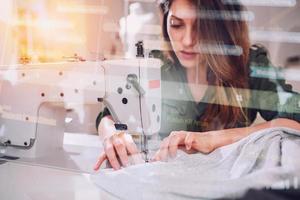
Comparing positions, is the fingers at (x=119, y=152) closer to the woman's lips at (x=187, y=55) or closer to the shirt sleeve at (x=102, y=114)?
the shirt sleeve at (x=102, y=114)

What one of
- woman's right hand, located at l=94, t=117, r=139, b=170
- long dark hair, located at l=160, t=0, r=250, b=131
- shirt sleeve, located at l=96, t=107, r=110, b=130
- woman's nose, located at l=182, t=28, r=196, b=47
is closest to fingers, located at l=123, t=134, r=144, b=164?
woman's right hand, located at l=94, t=117, r=139, b=170

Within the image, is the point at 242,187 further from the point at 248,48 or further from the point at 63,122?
the point at 63,122

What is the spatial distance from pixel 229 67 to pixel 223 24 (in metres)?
0.14

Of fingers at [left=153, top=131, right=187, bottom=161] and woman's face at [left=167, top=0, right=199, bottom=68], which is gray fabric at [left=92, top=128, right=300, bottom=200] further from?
woman's face at [left=167, top=0, right=199, bottom=68]

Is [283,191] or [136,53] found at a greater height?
[136,53]

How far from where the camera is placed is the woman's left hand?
1031 millimetres

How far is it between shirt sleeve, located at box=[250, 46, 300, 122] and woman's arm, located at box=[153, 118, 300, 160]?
0.03m

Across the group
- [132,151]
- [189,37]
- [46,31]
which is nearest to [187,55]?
[189,37]

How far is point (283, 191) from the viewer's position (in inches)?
31.2

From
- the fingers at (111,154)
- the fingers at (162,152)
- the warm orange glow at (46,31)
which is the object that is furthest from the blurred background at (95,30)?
the fingers at (162,152)

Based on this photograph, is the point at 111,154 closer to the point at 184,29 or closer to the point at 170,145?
the point at 170,145

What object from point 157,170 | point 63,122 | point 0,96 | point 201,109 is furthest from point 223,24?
point 0,96

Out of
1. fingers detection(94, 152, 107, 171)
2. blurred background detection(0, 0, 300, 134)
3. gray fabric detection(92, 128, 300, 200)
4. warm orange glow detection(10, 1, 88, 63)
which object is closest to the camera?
gray fabric detection(92, 128, 300, 200)

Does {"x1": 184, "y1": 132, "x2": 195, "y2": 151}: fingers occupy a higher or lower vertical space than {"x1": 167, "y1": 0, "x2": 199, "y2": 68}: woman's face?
lower
